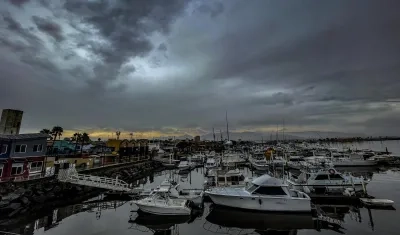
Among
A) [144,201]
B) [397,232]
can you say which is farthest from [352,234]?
[144,201]

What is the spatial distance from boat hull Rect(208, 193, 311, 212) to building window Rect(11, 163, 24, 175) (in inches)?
994

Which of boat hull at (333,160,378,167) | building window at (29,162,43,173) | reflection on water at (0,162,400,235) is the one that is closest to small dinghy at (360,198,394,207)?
reflection on water at (0,162,400,235)

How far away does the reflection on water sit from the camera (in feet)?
56.6

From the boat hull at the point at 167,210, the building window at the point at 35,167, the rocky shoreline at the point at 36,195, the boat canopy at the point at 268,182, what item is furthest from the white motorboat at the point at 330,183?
the building window at the point at 35,167

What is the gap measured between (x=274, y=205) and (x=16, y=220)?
23.1m

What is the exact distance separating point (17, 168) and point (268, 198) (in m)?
29.6

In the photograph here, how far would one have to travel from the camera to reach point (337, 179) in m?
27.1

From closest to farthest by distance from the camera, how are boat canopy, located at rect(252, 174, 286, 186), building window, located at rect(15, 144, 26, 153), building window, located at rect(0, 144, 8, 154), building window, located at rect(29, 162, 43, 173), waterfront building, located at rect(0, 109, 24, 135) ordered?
1. boat canopy, located at rect(252, 174, 286, 186)
2. building window, located at rect(0, 144, 8, 154)
3. building window, located at rect(15, 144, 26, 153)
4. building window, located at rect(29, 162, 43, 173)
5. waterfront building, located at rect(0, 109, 24, 135)

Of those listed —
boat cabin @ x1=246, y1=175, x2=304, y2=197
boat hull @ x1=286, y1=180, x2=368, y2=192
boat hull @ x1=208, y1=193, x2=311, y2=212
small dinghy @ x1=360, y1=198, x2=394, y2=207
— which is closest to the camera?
boat hull @ x1=208, y1=193, x2=311, y2=212

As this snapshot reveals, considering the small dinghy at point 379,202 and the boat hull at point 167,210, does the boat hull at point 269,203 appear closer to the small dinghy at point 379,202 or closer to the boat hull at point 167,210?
the boat hull at point 167,210

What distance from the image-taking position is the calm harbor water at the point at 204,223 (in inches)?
678

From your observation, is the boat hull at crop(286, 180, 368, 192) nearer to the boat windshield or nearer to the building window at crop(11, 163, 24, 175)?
the boat windshield

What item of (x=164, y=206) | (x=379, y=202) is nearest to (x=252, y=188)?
(x=164, y=206)

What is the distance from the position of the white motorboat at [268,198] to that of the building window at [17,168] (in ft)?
81.4
